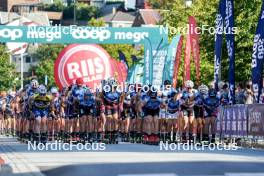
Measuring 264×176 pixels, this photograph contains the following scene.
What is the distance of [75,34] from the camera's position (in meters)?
49.4

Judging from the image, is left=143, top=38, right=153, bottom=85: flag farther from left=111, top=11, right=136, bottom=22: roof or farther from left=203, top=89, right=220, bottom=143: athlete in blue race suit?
left=111, top=11, right=136, bottom=22: roof

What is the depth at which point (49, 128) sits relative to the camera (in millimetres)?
34469

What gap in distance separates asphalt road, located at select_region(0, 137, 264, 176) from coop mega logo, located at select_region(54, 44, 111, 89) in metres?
12.3

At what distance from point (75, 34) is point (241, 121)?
2074cm

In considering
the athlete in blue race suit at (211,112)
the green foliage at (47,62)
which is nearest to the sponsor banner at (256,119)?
the athlete in blue race suit at (211,112)

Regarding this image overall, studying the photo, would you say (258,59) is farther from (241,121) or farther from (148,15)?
(148,15)

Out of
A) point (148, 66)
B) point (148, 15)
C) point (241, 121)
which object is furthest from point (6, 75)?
point (148, 15)

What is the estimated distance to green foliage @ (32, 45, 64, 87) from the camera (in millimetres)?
130500

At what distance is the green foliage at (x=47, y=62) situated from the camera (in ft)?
428

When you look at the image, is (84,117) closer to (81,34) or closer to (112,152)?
(112,152)

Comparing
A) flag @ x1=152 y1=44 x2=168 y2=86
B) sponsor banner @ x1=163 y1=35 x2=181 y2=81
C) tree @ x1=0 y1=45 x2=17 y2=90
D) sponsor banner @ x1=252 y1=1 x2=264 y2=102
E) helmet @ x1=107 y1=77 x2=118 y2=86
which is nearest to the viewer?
sponsor banner @ x1=252 y1=1 x2=264 y2=102

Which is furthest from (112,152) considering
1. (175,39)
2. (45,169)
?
(175,39)

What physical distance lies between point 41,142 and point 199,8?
3090 cm

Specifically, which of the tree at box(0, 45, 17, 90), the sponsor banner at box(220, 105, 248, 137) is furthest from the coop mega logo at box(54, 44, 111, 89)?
the tree at box(0, 45, 17, 90)
